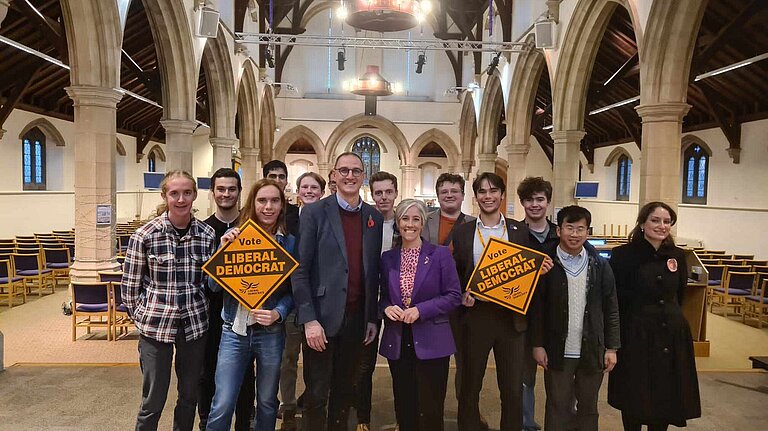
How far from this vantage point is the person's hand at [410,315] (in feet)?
7.95

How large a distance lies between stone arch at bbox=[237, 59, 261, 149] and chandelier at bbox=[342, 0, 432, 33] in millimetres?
5725

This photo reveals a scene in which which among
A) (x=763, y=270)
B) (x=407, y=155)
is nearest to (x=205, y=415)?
(x=763, y=270)

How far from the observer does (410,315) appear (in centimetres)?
243

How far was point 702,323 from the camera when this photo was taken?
5.21 m

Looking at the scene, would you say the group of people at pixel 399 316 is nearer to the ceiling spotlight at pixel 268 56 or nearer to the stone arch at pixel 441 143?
the ceiling spotlight at pixel 268 56

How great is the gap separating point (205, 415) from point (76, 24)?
228 inches

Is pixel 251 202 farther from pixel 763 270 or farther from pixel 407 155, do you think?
pixel 407 155

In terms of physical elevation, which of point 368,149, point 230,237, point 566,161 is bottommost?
point 230,237

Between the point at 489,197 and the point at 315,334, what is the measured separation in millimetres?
1122

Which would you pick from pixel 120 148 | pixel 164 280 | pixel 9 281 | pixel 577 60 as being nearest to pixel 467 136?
pixel 577 60

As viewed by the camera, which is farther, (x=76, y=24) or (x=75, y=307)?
(x=76, y=24)

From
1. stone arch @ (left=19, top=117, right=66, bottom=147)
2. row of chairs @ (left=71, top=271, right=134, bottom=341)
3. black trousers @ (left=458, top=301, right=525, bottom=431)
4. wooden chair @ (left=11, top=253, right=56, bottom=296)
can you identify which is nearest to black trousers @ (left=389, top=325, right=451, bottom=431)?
black trousers @ (left=458, top=301, right=525, bottom=431)

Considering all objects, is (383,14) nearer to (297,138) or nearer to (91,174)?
(91,174)

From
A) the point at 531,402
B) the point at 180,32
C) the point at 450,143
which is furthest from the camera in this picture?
the point at 450,143
